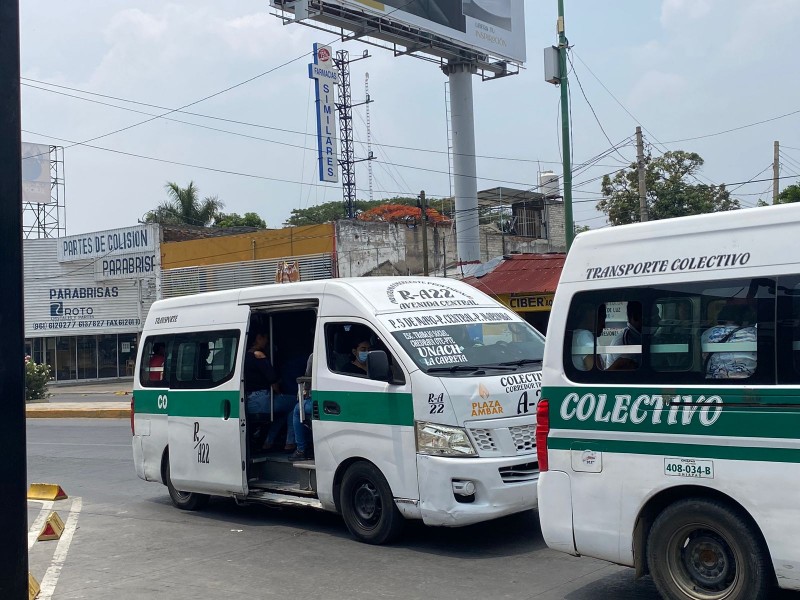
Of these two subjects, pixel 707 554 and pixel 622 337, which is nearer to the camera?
pixel 707 554

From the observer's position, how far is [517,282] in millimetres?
26000

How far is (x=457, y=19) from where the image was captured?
1517 inches

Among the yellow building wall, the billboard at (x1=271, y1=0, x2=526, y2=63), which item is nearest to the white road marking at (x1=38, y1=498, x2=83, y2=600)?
the yellow building wall

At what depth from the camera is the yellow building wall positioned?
3522 centimetres

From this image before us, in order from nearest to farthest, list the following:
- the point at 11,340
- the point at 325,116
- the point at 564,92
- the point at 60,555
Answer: the point at 11,340 → the point at 60,555 → the point at 564,92 → the point at 325,116

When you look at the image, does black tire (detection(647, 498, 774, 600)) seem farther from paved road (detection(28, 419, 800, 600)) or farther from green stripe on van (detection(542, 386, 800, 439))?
paved road (detection(28, 419, 800, 600))

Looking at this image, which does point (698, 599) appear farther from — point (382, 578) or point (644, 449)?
point (382, 578)

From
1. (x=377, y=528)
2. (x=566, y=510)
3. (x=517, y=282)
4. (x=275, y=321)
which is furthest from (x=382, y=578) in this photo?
(x=517, y=282)

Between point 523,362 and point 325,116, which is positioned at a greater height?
point 325,116

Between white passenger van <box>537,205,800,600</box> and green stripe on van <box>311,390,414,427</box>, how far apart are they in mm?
1913

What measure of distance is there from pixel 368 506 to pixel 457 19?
3339 centimetres

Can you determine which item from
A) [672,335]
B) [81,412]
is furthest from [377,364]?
[81,412]

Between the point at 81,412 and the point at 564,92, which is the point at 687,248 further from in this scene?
the point at 81,412

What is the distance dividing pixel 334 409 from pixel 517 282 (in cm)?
1791
